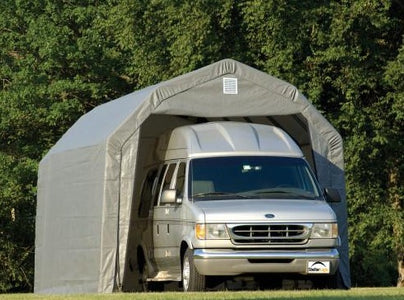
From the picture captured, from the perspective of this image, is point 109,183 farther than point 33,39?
Result: No

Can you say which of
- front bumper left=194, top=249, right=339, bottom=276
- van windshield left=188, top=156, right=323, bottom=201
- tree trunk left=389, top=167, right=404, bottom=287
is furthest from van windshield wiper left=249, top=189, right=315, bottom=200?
tree trunk left=389, top=167, right=404, bottom=287

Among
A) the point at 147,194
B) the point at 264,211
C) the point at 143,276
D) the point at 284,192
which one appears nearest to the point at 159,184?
the point at 147,194

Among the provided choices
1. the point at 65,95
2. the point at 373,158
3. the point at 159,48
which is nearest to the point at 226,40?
the point at 159,48

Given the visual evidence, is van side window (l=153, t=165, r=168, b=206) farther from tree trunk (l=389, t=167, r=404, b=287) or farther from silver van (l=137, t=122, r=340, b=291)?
tree trunk (l=389, t=167, r=404, b=287)

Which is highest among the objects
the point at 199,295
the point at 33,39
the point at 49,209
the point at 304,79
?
the point at 33,39

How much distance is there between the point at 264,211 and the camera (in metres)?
16.8

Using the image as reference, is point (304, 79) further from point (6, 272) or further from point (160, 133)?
point (6, 272)

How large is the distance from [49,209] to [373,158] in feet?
40.5

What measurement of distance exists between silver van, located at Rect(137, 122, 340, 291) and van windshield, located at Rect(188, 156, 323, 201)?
14 mm

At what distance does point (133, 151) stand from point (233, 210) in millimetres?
3101

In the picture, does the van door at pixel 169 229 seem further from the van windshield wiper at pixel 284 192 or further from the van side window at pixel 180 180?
the van windshield wiper at pixel 284 192

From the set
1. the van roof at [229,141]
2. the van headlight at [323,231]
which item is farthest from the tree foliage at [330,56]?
the van headlight at [323,231]

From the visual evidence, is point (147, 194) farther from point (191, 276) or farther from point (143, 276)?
point (191, 276)

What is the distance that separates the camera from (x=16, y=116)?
4250 centimetres
